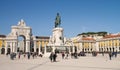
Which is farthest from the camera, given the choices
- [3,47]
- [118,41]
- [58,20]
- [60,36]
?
[3,47]

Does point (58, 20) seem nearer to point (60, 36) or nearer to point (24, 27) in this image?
point (60, 36)

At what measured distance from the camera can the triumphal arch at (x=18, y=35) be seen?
118188 mm

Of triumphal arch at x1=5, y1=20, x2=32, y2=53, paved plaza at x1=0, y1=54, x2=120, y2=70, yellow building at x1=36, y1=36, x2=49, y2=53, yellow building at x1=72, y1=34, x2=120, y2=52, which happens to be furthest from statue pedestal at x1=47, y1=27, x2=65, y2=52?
yellow building at x1=36, y1=36, x2=49, y2=53

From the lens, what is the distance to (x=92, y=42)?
422 feet

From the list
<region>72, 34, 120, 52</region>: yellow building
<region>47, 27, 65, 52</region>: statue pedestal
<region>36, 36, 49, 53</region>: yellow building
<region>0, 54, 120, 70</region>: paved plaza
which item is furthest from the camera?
<region>36, 36, 49, 53</region>: yellow building

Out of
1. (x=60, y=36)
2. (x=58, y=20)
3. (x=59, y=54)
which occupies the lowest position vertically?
(x=59, y=54)

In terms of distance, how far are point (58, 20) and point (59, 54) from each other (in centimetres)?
1098

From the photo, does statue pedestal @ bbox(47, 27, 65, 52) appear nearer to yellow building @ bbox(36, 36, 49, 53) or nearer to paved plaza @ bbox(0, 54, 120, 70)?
paved plaza @ bbox(0, 54, 120, 70)

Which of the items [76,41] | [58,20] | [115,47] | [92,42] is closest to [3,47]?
[76,41]

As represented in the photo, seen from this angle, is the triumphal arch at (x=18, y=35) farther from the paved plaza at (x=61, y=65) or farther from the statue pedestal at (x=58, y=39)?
the paved plaza at (x=61, y=65)

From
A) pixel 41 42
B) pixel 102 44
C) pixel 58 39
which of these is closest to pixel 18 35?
pixel 41 42

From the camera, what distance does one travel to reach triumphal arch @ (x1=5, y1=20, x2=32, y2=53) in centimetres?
11819

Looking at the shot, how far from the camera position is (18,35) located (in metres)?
123

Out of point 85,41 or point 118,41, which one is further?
point 85,41
